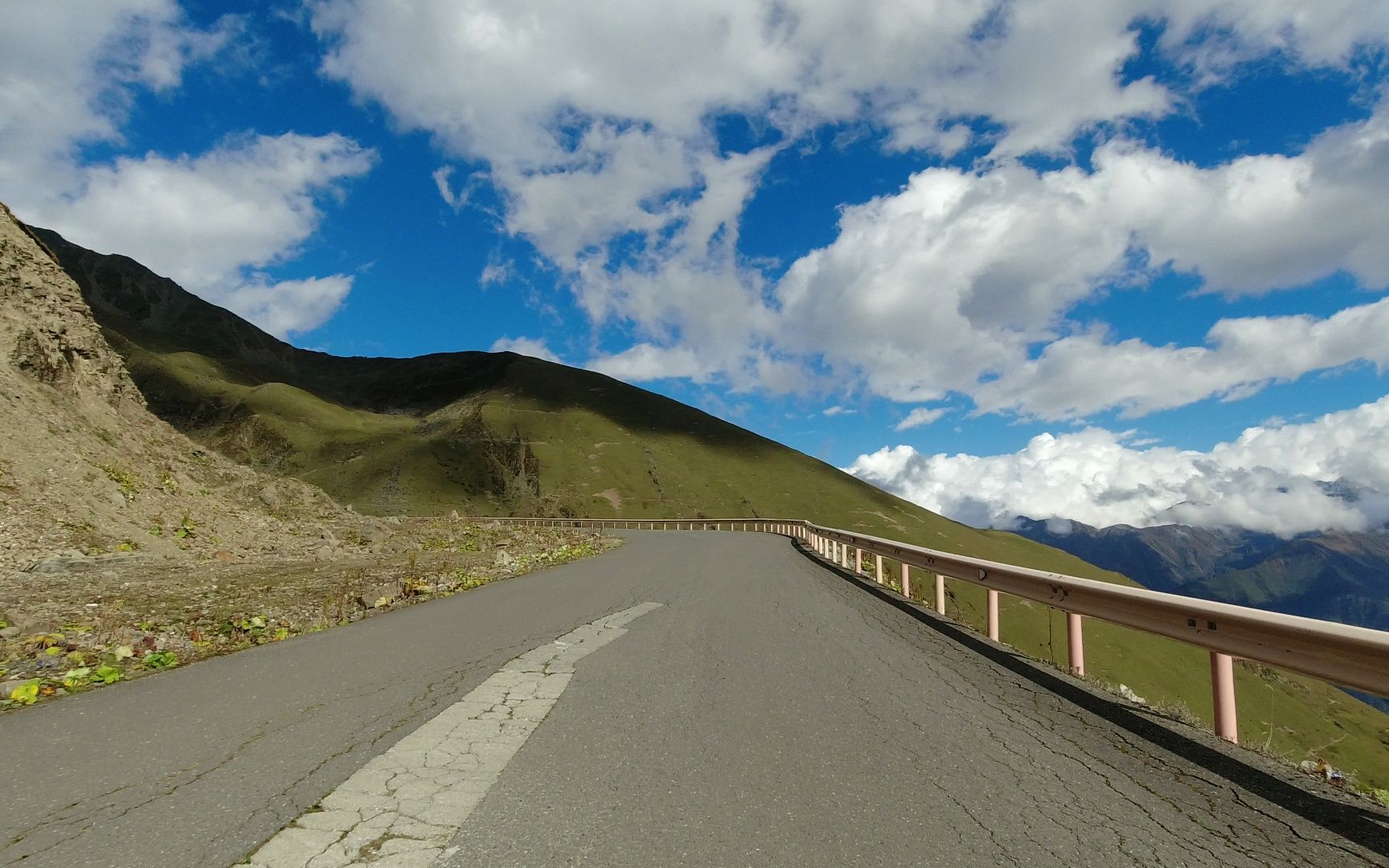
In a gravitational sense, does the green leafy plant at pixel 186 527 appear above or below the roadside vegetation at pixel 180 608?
above

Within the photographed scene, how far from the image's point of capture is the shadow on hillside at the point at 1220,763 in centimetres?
346

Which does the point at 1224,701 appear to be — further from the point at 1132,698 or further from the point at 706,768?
the point at 706,768

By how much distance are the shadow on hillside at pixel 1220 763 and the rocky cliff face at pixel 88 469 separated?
17580 mm

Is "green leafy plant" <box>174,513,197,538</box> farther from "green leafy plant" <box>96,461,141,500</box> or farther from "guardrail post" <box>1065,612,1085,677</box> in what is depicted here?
"guardrail post" <box>1065,612,1085,677</box>

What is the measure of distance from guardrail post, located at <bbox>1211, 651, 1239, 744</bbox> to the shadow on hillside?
0.28m

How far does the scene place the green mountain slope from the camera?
84.1m

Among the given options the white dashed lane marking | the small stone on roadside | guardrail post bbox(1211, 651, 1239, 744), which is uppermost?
guardrail post bbox(1211, 651, 1239, 744)

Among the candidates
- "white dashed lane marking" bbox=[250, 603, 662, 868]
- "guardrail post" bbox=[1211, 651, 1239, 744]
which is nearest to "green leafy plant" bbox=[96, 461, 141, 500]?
"white dashed lane marking" bbox=[250, 603, 662, 868]

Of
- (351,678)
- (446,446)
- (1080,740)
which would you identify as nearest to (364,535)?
(351,678)

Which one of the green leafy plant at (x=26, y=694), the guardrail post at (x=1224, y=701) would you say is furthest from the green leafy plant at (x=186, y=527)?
the guardrail post at (x=1224, y=701)

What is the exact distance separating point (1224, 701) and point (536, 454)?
11948 centimetres

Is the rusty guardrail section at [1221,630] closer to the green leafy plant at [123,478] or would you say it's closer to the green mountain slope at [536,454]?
the green leafy plant at [123,478]

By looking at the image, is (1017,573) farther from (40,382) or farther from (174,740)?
(40,382)

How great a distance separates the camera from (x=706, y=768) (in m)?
4.06
